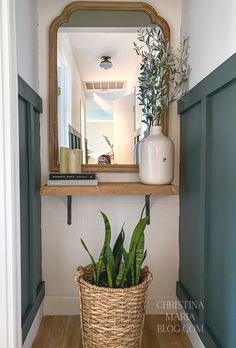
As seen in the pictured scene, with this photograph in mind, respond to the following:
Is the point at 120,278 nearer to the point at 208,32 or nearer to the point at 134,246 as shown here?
the point at 134,246

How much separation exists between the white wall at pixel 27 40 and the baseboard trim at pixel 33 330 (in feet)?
4.35

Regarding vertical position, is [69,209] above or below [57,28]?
below

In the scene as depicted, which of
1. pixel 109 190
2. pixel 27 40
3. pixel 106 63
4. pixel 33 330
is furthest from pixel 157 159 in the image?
pixel 33 330

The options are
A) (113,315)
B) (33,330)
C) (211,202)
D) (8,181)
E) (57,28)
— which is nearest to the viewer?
(8,181)

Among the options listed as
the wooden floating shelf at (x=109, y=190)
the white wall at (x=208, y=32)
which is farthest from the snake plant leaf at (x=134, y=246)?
the white wall at (x=208, y=32)

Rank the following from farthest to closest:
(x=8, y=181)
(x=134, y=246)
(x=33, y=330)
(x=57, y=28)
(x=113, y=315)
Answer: (x=57, y=28) → (x=33, y=330) → (x=134, y=246) → (x=113, y=315) → (x=8, y=181)

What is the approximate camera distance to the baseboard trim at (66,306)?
2.06 m

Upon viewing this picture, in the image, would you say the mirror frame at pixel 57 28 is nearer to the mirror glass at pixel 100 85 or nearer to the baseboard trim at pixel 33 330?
the mirror glass at pixel 100 85

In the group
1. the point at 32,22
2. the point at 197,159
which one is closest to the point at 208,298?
the point at 197,159

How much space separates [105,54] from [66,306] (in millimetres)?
1667

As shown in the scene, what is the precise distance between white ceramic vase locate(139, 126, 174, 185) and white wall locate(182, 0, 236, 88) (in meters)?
0.35

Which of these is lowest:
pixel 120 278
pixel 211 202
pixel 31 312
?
pixel 31 312

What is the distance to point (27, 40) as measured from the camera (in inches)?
67.1

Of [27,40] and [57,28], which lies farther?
[57,28]
